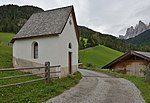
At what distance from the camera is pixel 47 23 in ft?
64.8

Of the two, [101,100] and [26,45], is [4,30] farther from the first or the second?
[101,100]

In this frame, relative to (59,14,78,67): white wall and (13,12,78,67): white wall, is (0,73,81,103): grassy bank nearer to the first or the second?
(13,12,78,67): white wall

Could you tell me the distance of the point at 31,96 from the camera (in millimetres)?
9406

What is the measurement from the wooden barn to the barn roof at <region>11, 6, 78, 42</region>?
1017cm

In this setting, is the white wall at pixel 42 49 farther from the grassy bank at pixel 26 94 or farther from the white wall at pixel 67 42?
the grassy bank at pixel 26 94

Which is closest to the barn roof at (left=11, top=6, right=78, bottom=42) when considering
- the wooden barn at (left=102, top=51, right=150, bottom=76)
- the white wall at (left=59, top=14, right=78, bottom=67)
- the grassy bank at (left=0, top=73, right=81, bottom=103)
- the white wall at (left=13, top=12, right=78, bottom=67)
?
the white wall at (left=13, top=12, right=78, bottom=67)

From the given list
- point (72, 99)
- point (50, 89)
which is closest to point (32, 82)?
point (50, 89)

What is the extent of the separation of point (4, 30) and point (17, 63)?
67.0 meters

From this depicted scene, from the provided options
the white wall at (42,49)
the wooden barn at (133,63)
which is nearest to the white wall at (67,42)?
the white wall at (42,49)

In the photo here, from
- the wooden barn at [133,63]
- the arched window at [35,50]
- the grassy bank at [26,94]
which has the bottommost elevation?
the grassy bank at [26,94]

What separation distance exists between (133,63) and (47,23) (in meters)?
13.7

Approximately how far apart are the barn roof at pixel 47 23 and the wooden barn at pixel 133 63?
10.2 m

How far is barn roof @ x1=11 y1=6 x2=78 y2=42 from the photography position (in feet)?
59.7

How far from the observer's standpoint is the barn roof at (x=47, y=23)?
1819cm
